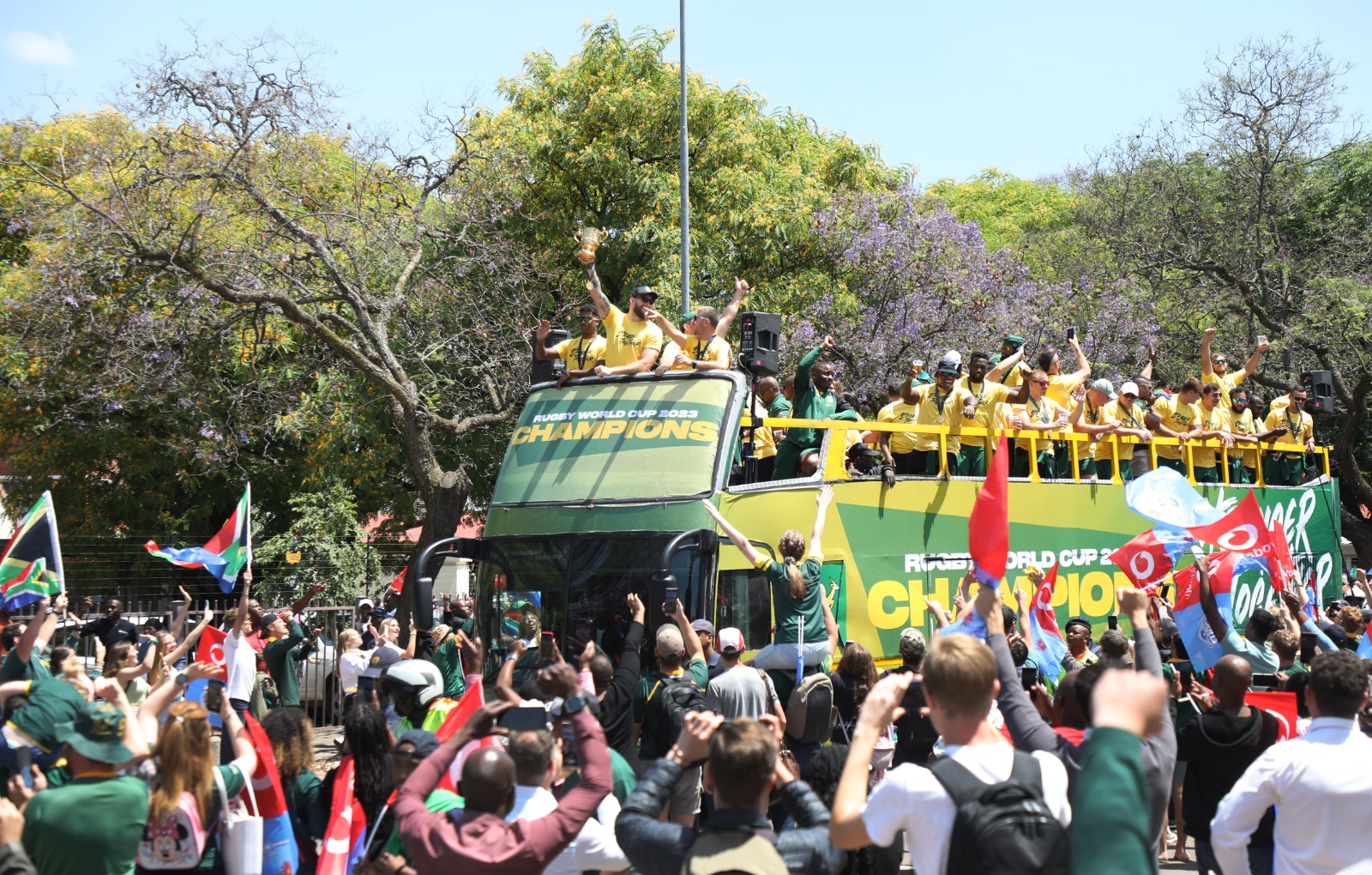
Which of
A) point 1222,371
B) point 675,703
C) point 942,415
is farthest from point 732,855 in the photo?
point 1222,371

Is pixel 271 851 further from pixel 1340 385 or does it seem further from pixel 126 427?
pixel 1340 385

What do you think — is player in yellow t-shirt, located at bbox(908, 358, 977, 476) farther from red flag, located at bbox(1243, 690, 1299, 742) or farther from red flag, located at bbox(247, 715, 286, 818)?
red flag, located at bbox(247, 715, 286, 818)

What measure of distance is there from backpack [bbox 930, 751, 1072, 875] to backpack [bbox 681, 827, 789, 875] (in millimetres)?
499

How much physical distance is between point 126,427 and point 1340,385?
2253cm

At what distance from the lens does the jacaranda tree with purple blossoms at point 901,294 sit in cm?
2338

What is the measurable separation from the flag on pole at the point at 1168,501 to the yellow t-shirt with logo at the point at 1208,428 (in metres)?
6.32

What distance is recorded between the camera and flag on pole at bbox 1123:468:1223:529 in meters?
8.58

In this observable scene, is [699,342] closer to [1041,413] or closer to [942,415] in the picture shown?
[942,415]

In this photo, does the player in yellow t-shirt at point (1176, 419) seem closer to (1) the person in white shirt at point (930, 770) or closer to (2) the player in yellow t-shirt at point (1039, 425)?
(2) the player in yellow t-shirt at point (1039, 425)

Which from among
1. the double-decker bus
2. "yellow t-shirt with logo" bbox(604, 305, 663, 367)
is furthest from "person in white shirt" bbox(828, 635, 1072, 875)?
"yellow t-shirt with logo" bbox(604, 305, 663, 367)

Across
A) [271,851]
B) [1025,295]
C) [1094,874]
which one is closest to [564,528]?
[271,851]

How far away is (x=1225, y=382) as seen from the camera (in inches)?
624

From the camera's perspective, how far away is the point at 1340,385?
24.9 meters

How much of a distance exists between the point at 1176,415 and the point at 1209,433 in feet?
1.38
